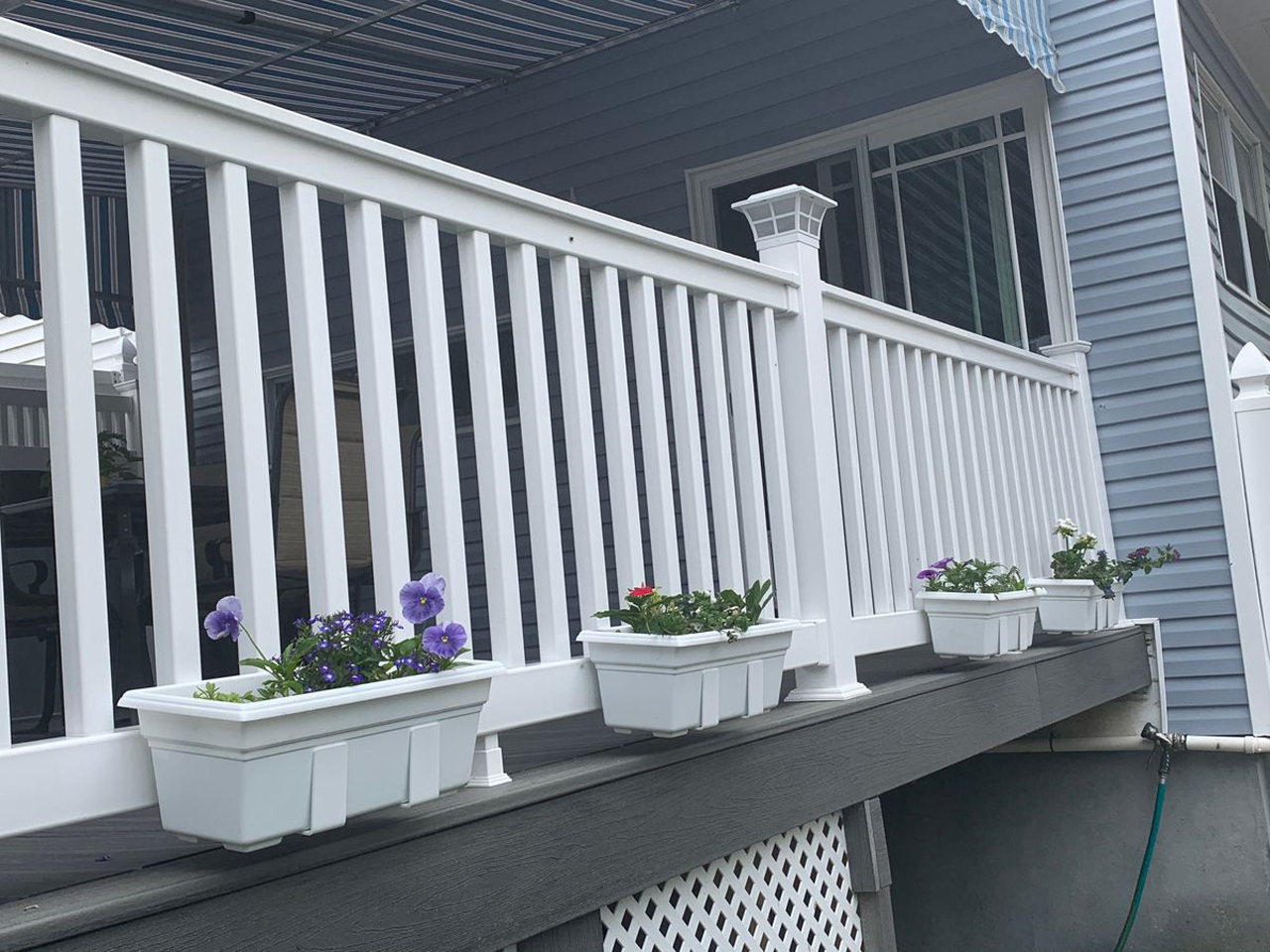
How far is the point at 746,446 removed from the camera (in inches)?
102

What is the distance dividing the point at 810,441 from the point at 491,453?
3.22 ft

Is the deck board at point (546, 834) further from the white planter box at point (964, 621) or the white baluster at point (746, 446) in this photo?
the white baluster at point (746, 446)

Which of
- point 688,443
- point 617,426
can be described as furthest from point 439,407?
point 688,443

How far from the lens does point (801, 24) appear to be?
5.70m

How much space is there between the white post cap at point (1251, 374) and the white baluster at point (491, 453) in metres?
3.64

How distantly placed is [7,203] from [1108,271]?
5527 mm

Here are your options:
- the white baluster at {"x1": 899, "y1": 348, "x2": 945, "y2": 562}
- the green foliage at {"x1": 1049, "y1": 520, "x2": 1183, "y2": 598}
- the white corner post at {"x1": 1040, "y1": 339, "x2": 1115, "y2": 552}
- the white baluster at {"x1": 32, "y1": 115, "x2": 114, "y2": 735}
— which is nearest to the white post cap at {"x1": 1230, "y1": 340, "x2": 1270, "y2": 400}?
the white corner post at {"x1": 1040, "y1": 339, "x2": 1115, "y2": 552}

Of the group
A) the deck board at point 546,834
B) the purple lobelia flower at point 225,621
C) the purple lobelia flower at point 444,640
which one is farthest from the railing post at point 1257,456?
the purple lobelia flower at point 225,621

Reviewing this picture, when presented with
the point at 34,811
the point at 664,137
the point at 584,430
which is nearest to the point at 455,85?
the point at 664,137

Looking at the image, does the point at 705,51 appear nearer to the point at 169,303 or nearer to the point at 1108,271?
the point at 1108,271

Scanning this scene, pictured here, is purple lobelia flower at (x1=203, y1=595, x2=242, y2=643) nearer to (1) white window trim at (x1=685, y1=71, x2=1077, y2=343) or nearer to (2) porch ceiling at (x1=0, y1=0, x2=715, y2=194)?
(2) porch ceiling at (x1=0, y1=0, x2=715, y2=194)

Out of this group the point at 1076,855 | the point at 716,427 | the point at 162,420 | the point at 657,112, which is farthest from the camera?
the point at 657,112

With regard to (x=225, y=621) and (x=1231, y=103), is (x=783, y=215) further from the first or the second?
(x=1231, y=103)

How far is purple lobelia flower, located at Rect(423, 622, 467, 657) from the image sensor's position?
1.52 metres
